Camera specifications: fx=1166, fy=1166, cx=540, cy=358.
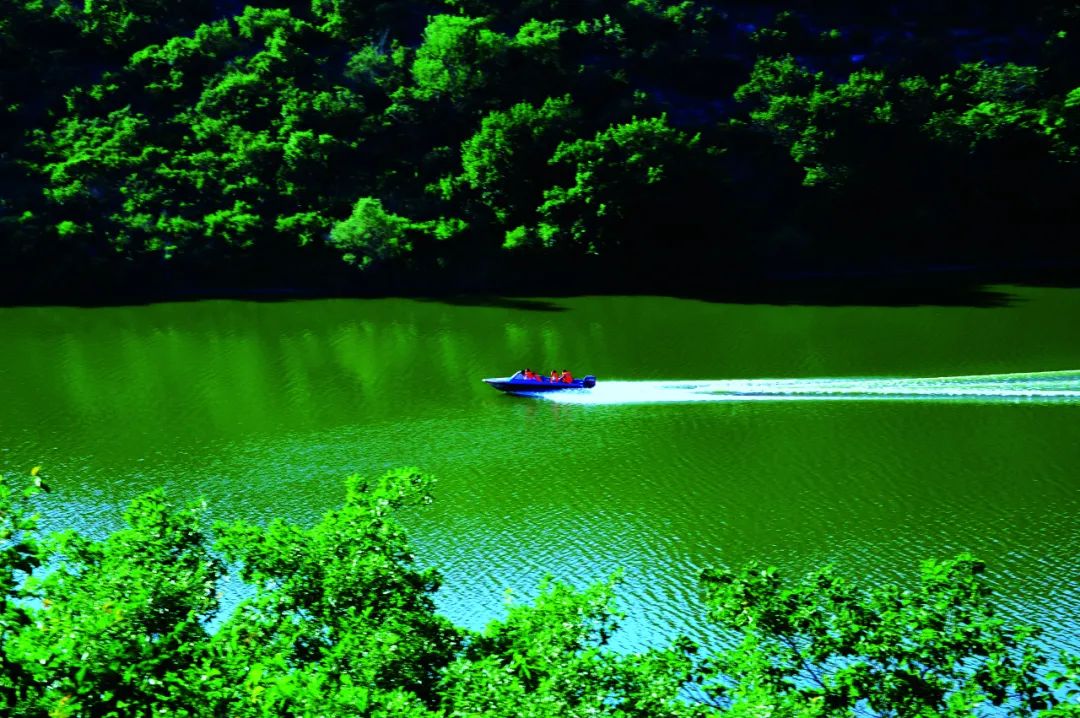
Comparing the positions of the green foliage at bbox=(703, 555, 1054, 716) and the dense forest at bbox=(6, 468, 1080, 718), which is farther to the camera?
the green foliage at bbox=(703, 555, 1054, 716)

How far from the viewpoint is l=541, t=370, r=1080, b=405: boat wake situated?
36.2 metres

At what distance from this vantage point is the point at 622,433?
34.3 metres

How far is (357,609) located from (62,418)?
80.8 feet

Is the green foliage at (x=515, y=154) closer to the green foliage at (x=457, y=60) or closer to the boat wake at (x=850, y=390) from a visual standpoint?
the green foliage at (x=457, y=60)

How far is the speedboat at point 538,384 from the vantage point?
38562mm

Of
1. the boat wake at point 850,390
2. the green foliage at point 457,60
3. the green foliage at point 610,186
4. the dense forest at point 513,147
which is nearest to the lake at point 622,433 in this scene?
the boat wake at point 850,390

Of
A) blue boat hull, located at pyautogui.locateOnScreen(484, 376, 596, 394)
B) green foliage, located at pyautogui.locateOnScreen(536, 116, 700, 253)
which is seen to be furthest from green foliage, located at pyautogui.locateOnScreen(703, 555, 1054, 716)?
green foliage, located at pyautogui.locateOnScreen(536, 116, 700, 253)

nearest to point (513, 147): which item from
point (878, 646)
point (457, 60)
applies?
point (457, 60)

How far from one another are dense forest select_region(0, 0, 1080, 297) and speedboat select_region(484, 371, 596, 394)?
62.2 ft

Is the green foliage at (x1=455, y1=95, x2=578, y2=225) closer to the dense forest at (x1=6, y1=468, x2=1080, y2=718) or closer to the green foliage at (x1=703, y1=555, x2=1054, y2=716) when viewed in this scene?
the dense forest at (x1=6, y1=468, x2=1080, y2=718)

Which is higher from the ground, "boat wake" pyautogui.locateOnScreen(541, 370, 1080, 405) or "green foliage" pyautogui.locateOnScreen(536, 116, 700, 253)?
"green foliage" pyautogui.locateOnScreen(536, 116, 700, 253)

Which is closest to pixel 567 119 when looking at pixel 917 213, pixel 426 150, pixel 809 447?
pixel 426 150

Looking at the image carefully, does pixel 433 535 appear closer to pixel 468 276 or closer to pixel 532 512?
pixel 532 512

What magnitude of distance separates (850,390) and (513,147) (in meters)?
26.9
